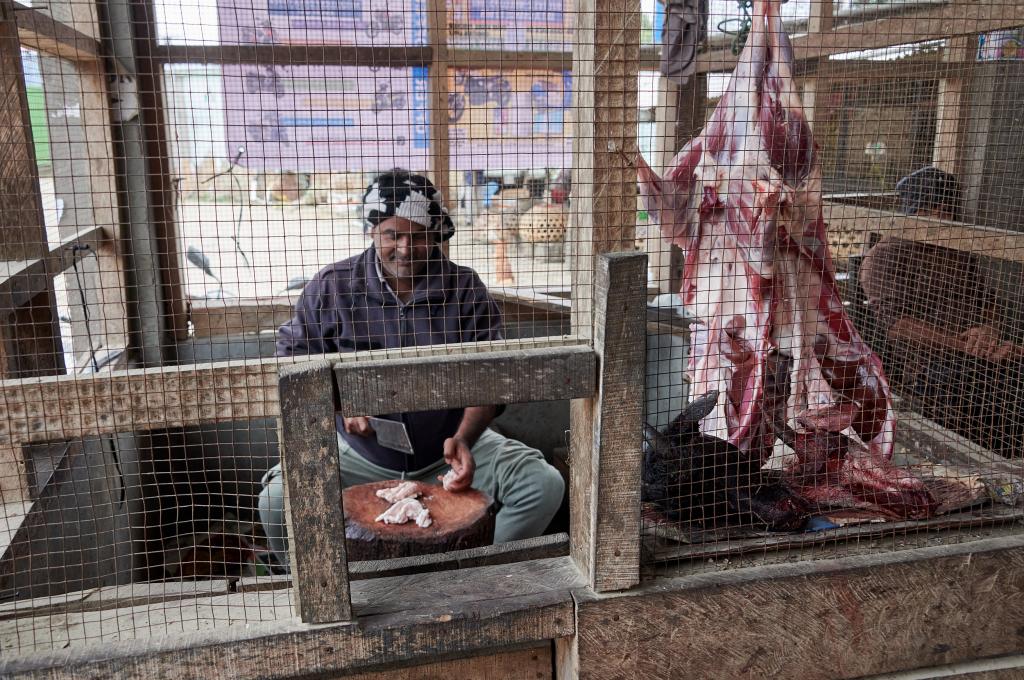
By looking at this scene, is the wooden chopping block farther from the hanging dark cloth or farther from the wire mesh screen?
the hanging dark cloth

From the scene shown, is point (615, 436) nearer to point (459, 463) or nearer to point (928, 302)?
point (459, 463)

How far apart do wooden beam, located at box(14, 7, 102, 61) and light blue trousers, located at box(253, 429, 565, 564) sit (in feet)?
6.03

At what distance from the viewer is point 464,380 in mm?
1692

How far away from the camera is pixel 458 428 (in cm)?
377

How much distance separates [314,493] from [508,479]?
81.3 inches

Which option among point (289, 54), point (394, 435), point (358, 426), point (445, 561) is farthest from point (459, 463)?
point (289, 54)

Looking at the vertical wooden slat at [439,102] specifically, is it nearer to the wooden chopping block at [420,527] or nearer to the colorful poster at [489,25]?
the colorful poster at [489,25]

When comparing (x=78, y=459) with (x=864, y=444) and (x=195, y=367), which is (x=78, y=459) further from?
(x=864, y=444)

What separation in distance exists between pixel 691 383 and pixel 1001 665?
4.15 ft

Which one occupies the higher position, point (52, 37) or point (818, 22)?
point (818, 22)

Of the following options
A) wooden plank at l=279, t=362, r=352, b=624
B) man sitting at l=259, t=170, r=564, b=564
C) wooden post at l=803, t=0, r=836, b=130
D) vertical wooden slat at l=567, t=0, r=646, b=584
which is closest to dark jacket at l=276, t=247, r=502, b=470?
man sitting at l=259, t=170, r=564, b=564

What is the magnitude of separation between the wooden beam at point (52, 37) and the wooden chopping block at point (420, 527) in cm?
188

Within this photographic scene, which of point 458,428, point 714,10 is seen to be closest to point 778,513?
point 458,428

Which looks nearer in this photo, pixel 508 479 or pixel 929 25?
pixel 929 25
